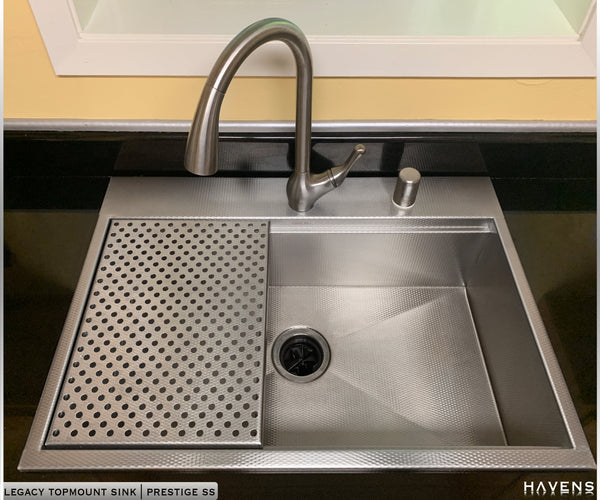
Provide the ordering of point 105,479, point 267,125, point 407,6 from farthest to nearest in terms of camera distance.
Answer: point 407,6 < point 267,125 < point 105,479

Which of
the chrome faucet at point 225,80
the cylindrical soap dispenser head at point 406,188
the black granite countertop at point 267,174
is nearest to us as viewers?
the chrome faucet at point 225,80

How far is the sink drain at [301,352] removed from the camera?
0.82 meters

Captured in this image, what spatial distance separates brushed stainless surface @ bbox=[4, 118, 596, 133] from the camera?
80cm

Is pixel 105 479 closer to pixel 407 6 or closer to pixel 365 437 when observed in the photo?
pixel 365 437

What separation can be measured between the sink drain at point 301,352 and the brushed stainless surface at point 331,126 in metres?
0.38

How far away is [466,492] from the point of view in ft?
1.82

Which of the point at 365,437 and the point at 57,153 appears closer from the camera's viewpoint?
the point at 365,437

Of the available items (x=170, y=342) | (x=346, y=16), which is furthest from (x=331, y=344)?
(x=346, y=16)

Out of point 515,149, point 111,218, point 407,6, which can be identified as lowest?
point 111,218

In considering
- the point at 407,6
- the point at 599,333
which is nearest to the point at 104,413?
the point at 599,333

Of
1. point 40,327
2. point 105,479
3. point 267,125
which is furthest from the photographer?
point 267,125

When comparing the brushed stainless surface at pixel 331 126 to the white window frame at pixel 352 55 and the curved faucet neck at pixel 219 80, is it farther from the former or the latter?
the curved faucet neck at pixel 219 80

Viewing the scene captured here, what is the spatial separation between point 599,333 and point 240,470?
60 cm

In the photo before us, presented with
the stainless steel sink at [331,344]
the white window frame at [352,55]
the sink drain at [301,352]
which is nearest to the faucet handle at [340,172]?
the stainless steel sink at [331,344]
